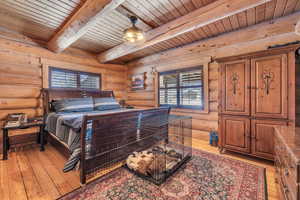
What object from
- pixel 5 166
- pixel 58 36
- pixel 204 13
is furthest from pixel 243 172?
pixel 58 36

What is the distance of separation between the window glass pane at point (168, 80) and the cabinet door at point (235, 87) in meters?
1.50

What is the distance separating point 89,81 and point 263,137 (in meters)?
4.48

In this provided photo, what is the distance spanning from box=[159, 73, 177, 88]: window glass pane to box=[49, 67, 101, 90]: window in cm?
211

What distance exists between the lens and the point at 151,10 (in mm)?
2262

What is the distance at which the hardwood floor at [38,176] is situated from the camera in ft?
5.07

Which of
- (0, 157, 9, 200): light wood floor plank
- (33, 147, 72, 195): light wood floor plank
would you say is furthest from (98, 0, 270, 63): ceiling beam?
(0, 157, 9, 200): light wood floor plank

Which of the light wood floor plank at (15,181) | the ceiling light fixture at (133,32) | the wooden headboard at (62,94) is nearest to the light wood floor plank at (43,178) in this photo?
the light wood floor plank at (15,181)

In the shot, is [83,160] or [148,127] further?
[148,127]

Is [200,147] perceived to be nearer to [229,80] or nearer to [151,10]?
[229,80]

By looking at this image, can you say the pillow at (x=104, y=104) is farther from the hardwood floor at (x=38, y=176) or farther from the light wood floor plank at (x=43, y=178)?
the light wood floor plank at (x=43, y=178)

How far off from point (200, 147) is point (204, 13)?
259cm

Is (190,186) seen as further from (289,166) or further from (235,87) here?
(235,87)

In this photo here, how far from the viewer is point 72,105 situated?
312 cm

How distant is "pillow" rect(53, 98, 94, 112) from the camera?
9.90 ft
